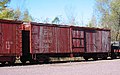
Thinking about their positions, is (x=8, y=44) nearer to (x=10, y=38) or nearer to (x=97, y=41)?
(x=10, y=38)

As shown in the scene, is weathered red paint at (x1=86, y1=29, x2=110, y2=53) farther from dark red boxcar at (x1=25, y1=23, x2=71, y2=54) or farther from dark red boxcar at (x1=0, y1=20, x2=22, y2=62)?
dark red boxcar at (x1=0, y1=20, x2=22, y2=62)

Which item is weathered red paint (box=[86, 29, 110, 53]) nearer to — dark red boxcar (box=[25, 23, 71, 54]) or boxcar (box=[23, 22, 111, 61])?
boxcar (box=[23, 22, 111, 61])

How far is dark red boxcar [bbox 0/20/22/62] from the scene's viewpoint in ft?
71.6

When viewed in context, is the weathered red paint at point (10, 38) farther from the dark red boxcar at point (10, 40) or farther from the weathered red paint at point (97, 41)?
the weathered red paint at point (97, 41)

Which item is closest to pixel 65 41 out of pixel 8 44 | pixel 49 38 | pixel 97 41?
pixel 49 38

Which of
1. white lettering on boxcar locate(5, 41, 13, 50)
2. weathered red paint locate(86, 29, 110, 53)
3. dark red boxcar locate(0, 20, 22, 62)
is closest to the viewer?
dark red boxcar locate(0, 20, 22, 62)

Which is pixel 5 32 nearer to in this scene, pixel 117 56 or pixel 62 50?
pixel 62 50

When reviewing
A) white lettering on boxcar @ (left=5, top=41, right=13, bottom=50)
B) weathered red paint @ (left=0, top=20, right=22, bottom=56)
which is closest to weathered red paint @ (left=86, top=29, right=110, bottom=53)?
weathered red paint @ (left=0, top=20, right=22, bottom=56)

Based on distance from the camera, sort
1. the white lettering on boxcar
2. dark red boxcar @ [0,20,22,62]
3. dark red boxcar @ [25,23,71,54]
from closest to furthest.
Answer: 1. dark red boxcar @ [0,20,22,62]
2. the white lettering on boxcar
3. dark red boxcar @ [25,23,71,54]

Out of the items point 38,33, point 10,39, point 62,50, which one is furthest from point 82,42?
point 10,39

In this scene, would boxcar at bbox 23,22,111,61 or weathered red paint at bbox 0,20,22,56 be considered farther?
boxcar at bbox 23,22,111,61

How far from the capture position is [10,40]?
881 inches

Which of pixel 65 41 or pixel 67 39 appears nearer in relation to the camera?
pixel 65 41

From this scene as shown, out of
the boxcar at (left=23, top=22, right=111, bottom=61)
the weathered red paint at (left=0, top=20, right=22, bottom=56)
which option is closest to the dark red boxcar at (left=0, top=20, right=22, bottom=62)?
the weathered red paint at (left=0, top=20, right=22, bottom=56)
